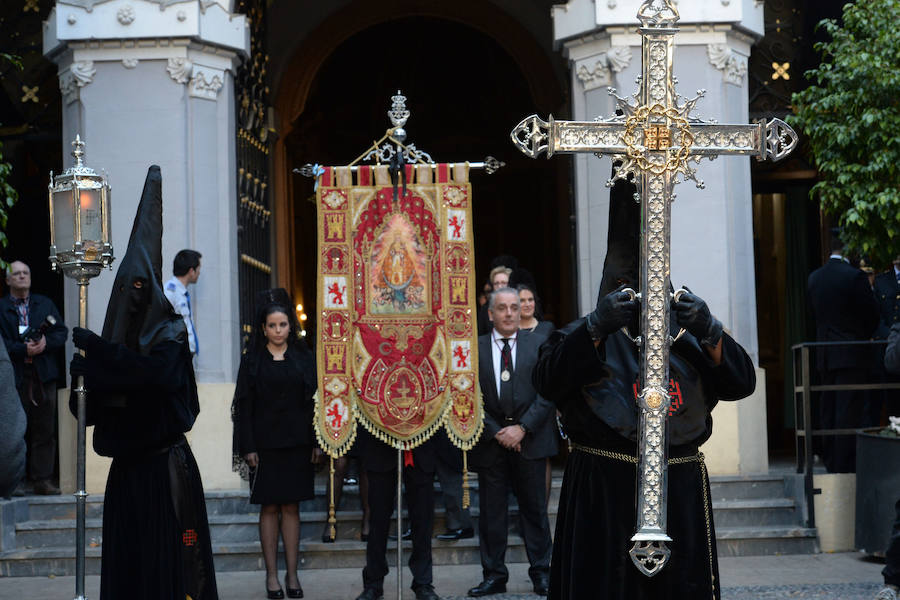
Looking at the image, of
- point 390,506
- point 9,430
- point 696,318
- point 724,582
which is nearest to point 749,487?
point 724,582

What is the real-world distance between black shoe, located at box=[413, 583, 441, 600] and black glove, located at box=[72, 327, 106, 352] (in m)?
2.93

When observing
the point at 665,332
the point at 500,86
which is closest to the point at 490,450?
the point at 665,332

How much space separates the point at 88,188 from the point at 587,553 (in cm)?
382

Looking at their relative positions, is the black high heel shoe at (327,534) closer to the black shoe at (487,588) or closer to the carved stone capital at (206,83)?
the black shoe at (487,588)

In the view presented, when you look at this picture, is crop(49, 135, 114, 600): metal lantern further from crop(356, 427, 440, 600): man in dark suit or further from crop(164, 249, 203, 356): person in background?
crop(164, 249, 203, 356): person in background

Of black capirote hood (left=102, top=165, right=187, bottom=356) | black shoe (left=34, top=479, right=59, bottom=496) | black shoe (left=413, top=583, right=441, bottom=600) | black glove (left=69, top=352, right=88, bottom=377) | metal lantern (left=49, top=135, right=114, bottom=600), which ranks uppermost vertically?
metal lantern (left=49, top=135, right=114, bottom=600)

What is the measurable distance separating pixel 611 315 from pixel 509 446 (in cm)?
435

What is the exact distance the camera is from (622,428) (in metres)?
4.41

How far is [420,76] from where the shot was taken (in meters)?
17.4

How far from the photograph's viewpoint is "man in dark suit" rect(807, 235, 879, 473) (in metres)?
10.2

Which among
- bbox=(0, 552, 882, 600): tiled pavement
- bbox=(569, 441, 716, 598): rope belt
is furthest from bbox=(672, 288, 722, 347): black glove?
bbox=(0, 552, 882, 600): tiled pavement

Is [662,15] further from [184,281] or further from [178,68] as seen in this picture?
[178,68]

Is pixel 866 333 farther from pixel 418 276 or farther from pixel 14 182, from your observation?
pixel 14 182

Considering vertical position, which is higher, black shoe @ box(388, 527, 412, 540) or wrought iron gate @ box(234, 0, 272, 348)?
wrought iron gate @ box(234, 0, 272, 348)
